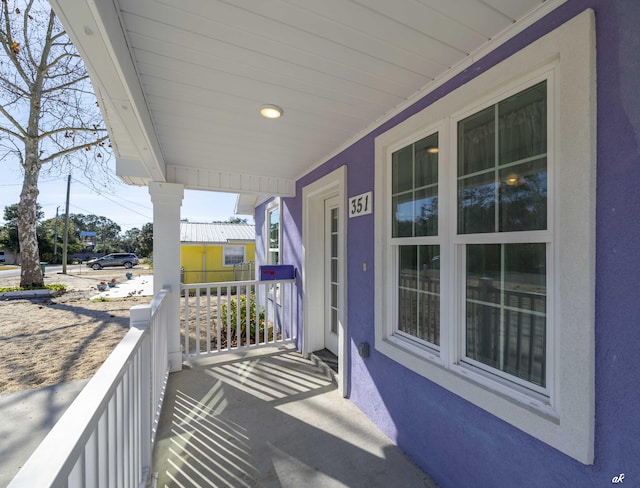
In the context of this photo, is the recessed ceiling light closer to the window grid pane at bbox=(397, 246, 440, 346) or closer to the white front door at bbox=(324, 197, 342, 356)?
the window grid pane at bbox=(397, 246, 440, 346)

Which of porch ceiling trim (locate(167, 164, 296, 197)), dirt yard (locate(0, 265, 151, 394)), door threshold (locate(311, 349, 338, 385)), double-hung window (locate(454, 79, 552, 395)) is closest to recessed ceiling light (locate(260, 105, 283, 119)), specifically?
double-hung window (locate(454, 79, 552, 395))

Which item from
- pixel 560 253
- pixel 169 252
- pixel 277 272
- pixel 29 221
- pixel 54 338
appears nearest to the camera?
pixel 560 253

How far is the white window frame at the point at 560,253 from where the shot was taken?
111 centimetres

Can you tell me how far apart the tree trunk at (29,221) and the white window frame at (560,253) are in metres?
12.6

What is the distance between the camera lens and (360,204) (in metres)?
2.61

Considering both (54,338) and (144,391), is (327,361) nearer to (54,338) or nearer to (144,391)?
(144,391)

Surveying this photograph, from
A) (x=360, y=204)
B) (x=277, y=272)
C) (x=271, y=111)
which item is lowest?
(x=277, y=272)

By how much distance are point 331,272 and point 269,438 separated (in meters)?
1.98

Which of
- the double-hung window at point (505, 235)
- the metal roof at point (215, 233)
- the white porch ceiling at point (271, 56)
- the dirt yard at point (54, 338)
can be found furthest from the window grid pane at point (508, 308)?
the metal roof at point (215, 233)

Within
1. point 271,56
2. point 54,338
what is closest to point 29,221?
point 54,338

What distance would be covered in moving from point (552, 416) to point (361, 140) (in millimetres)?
2260

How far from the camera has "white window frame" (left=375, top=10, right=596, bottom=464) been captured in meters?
1.11

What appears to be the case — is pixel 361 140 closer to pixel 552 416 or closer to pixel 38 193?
pixel 552 416

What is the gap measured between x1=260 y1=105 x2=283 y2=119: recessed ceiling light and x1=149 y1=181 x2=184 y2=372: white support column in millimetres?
1783
